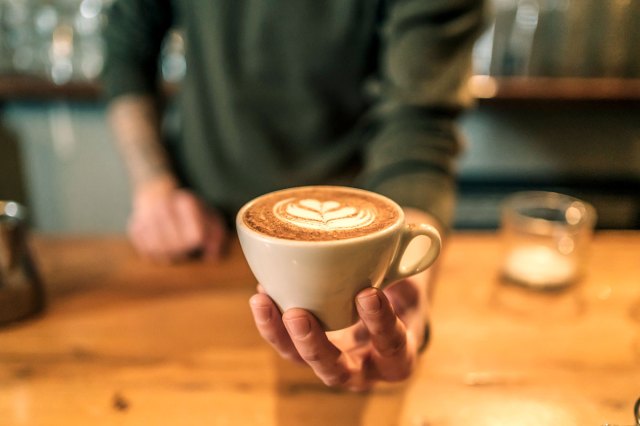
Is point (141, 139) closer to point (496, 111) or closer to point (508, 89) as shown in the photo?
point (508, 89)

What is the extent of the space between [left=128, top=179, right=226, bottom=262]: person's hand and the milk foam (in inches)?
16.9

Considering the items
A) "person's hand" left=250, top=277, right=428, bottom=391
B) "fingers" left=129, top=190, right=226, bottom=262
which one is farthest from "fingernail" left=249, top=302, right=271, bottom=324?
"fingers" left=129, top=190, right=226, bottom=262

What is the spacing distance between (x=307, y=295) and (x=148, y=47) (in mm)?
844

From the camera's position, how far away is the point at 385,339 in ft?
1.64

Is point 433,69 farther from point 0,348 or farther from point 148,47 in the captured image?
point 0,348

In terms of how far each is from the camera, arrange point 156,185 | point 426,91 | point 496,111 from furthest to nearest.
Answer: point 496,111 < point 156,185 < point 426,91

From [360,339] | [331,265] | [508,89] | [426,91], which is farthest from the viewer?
[508,89]

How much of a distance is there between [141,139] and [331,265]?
0.74 metres

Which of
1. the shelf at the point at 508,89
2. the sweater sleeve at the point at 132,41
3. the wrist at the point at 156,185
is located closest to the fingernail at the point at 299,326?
the wrist at the point at 156,185

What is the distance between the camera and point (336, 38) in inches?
37.9

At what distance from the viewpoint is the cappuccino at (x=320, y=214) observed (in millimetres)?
467

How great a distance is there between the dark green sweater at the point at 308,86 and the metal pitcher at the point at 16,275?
0.44 m

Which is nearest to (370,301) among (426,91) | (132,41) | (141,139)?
(426,91)

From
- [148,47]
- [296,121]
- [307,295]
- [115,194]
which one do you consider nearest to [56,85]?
[115,194]
